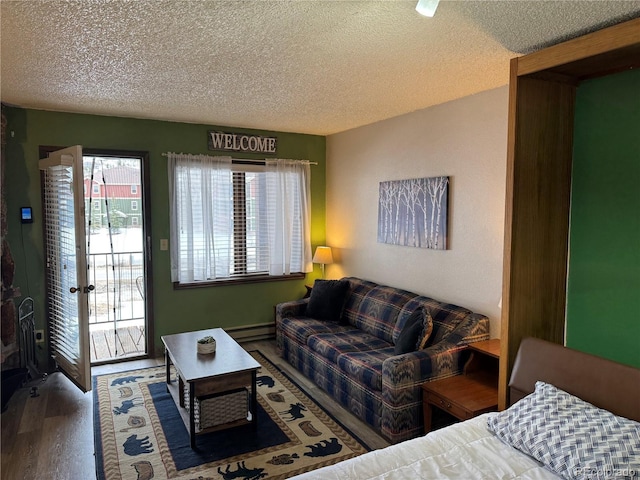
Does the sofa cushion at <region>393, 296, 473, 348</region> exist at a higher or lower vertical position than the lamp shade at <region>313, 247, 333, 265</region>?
lower

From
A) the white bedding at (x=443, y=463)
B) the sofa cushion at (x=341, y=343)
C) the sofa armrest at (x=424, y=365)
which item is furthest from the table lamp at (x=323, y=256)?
the white bedding at (x=443, y=463)

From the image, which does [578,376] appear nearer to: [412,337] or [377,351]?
[412,337]

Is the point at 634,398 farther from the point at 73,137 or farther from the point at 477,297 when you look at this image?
the point at 73,137

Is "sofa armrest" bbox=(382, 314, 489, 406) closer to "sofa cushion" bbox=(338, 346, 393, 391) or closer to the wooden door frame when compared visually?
"sofa cushion" bbox=(338, 346, 393, 391)

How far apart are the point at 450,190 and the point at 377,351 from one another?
1.50m

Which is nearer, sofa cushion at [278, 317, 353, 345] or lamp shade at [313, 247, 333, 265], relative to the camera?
sofa cushion at [278, 317, 353, 345]

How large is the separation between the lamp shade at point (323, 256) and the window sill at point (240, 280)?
34cm

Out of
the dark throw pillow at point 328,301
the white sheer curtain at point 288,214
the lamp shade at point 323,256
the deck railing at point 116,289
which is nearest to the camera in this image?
the dark throw pillow at point 328,301

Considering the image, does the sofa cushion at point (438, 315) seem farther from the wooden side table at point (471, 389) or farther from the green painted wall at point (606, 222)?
the green painted wall at point (606, 222)

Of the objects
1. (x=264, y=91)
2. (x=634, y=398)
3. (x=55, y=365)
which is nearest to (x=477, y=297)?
(x=634, y=398)

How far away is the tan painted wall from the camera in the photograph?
10.9 feet

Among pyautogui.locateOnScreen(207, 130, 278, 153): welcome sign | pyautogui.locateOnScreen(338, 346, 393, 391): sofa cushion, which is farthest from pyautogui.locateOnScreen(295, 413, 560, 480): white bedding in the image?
pyautogui.locateOnScreen(207, 130, 278, 153): welcome sign

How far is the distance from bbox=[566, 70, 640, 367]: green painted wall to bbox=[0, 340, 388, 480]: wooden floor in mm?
1539

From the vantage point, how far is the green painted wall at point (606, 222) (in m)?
2.33
